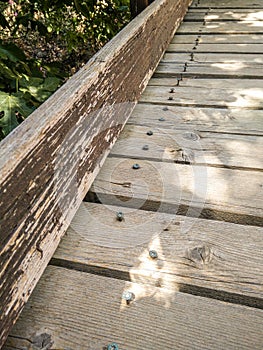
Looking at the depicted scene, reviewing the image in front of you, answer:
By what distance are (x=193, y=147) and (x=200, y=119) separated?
0.94ft

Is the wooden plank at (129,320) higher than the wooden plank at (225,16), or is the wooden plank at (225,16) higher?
the wooden plank at (225,16)

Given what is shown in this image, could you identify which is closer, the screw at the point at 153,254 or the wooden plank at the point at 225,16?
the screw at the point at 153,254

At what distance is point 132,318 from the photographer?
2.92ft

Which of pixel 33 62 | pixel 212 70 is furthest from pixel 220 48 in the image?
pixel 33 62

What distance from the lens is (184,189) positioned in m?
1.31

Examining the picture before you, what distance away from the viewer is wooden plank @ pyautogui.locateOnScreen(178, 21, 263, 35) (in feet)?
10.0

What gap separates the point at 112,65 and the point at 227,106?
778 millimetres

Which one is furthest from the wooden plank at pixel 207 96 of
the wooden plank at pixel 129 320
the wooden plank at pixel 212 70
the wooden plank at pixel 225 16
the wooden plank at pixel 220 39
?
the wooden plank at pixel 225 16

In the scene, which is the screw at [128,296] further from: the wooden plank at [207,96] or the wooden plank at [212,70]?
the wooden plank at [212,70]

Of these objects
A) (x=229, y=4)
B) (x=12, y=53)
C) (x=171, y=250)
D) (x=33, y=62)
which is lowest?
(x=171, y=250)

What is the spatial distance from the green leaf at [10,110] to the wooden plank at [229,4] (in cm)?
291

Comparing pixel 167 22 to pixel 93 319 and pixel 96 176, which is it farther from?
pixel 93 319

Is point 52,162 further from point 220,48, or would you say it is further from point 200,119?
point 220,48

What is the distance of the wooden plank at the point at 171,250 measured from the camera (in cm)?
98
